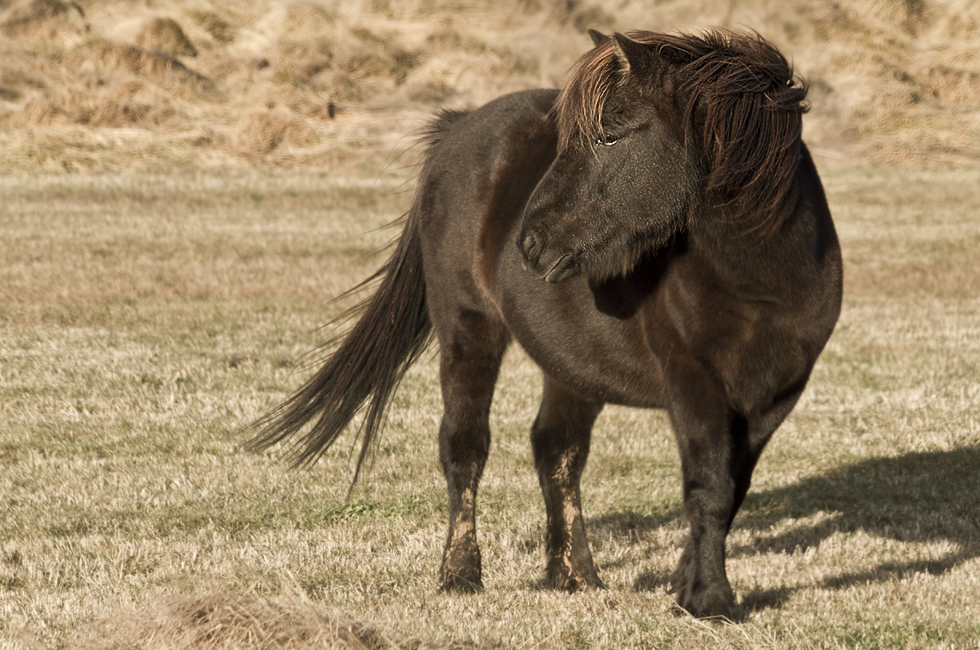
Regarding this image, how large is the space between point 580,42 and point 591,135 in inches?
973

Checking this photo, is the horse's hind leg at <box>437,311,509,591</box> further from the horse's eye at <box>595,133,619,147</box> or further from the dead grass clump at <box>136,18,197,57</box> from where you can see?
the dead grass clump at <box>136,18,197,57</box>

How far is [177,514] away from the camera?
5.38m

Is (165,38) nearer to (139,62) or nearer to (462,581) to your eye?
(139,62)

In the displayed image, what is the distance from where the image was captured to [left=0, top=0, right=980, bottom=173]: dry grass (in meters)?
20.1

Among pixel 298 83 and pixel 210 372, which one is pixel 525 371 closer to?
pixel 210 372

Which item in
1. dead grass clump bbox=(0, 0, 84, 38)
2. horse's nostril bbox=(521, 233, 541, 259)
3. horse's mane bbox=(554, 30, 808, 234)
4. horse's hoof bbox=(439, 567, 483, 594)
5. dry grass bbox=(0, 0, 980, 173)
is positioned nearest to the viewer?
horse's mane bbox=(554, 30, 808, 234)

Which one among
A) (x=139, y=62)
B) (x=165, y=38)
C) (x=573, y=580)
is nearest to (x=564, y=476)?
(x=573, y=580)

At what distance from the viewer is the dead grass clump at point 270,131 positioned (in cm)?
2038

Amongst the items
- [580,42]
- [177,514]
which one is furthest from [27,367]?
[580,42]

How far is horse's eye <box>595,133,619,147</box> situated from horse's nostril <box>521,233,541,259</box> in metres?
0.42

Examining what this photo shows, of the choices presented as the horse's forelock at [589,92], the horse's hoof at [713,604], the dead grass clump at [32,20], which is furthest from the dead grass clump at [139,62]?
the horse's hoof at [713,604]

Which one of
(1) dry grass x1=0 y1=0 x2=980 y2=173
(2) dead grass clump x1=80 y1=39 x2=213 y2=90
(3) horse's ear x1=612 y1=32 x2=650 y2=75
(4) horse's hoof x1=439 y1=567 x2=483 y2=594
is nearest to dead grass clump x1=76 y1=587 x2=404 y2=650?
(4) horse's hoof x1=439 y1=567 x2=483 y2=594

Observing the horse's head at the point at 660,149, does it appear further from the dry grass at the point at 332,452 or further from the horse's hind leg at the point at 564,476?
the dry grass at the point at 332,452

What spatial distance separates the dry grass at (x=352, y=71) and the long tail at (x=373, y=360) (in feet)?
49.7
